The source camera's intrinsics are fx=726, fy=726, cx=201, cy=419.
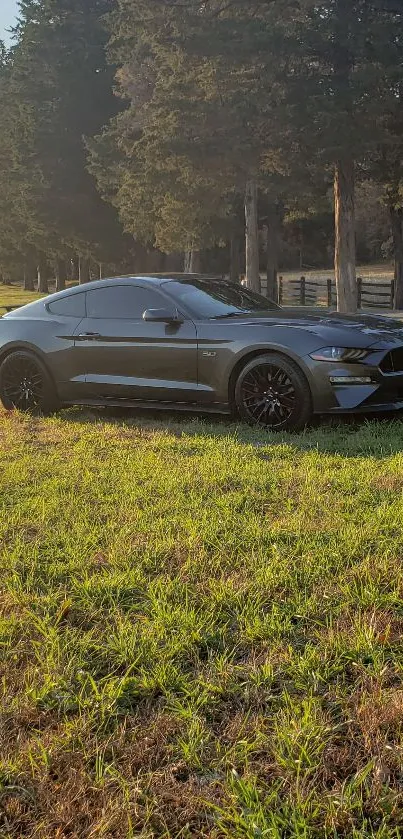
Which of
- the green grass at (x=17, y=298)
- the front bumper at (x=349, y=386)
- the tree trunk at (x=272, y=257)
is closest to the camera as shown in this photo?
the front bumper at (x=349, y=386)

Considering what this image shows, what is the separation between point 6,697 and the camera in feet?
7.50

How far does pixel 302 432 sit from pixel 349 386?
0.53 meters

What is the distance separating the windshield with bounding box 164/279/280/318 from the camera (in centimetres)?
675

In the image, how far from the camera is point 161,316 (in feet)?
21.3

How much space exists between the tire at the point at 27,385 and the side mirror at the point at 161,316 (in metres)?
1.39

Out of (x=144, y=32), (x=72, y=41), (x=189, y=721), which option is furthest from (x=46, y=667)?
(x=72, y=41)

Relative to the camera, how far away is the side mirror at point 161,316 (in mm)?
6504

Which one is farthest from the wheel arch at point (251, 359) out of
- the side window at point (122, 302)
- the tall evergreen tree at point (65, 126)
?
the tall evergreen tree at point (65, 126)

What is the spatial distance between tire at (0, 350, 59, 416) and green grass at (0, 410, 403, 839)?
2910mm

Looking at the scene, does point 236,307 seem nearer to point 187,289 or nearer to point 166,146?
point 187,289

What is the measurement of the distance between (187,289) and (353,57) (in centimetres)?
1377

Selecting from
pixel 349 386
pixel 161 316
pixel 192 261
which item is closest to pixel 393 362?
pixel 349 386

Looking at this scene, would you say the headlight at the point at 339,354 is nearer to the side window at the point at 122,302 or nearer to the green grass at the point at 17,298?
the side window at the point at 122,302

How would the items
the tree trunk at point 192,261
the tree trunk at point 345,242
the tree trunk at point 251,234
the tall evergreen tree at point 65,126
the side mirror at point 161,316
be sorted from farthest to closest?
the tall evergreen tree at point 65,126, the tree trunk at point 192,261, the tree trunk at point 251,234, the tree trunk at point 345,242, the side mirror at point 161,316
